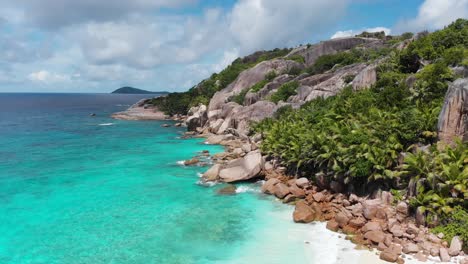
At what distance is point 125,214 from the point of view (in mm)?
25344

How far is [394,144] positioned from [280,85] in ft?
130

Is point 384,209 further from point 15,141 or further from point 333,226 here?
point 15,141

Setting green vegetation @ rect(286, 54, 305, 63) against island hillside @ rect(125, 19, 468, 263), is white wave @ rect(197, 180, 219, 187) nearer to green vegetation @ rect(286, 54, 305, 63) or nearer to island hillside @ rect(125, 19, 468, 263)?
island hillside @ rect(125, 19, 468, 263)

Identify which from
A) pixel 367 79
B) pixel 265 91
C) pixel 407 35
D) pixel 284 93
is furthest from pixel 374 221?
pixel 407 35

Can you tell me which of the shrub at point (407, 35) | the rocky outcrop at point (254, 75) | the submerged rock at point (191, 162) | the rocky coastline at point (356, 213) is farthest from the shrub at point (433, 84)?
the shrub at point (407, 35)

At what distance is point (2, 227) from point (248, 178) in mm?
18360

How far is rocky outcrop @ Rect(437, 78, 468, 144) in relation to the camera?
67.9ft

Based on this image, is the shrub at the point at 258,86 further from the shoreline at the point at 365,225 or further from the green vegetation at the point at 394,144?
the shoreline at the point at 365,225

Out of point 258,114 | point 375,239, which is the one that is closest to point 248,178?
point 375,239

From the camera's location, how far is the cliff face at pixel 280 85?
47.6 meters

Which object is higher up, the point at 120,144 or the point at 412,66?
the point at 412,66

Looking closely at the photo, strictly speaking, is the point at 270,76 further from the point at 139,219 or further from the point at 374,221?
the point at 374,221

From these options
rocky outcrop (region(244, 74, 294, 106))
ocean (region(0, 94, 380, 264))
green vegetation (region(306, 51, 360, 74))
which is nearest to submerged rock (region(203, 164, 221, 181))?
ocean (region(0, 94, 380, 264))

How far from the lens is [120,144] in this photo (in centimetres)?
5397
